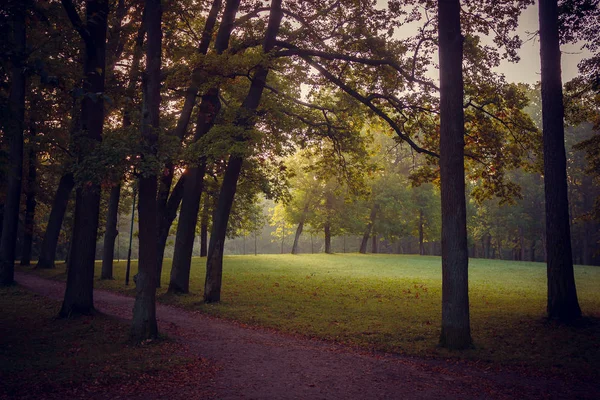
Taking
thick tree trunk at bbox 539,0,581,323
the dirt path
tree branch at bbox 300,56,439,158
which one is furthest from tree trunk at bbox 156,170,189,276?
thick tree trunk at bbox 539,0,581,323

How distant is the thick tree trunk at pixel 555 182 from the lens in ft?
35.5

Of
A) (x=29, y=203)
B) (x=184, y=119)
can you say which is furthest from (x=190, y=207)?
(x=29, y=203)

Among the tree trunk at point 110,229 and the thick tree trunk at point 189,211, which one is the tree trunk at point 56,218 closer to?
the tree trunk at point 110,229

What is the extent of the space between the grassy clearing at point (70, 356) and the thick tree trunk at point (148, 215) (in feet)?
1.65

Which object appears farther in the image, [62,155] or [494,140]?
[62,155]

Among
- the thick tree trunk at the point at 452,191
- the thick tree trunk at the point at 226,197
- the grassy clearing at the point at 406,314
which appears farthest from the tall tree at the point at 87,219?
the thick tree trunk at the point at 452,191

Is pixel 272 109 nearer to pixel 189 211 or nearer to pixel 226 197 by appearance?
pixel 226 197

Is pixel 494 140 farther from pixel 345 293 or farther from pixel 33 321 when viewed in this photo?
pixel 33 321

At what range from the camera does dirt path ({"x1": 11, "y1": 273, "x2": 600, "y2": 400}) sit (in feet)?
19.9

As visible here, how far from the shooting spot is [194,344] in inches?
346

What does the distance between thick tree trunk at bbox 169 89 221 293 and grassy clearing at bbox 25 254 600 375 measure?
0.82m

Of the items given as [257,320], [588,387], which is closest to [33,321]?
[257,320]

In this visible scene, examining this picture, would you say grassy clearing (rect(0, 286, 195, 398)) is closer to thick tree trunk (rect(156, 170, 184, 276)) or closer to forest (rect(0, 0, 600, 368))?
forest (rect(0, 0, 600, 368))

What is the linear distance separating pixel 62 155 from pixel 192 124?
599cm
